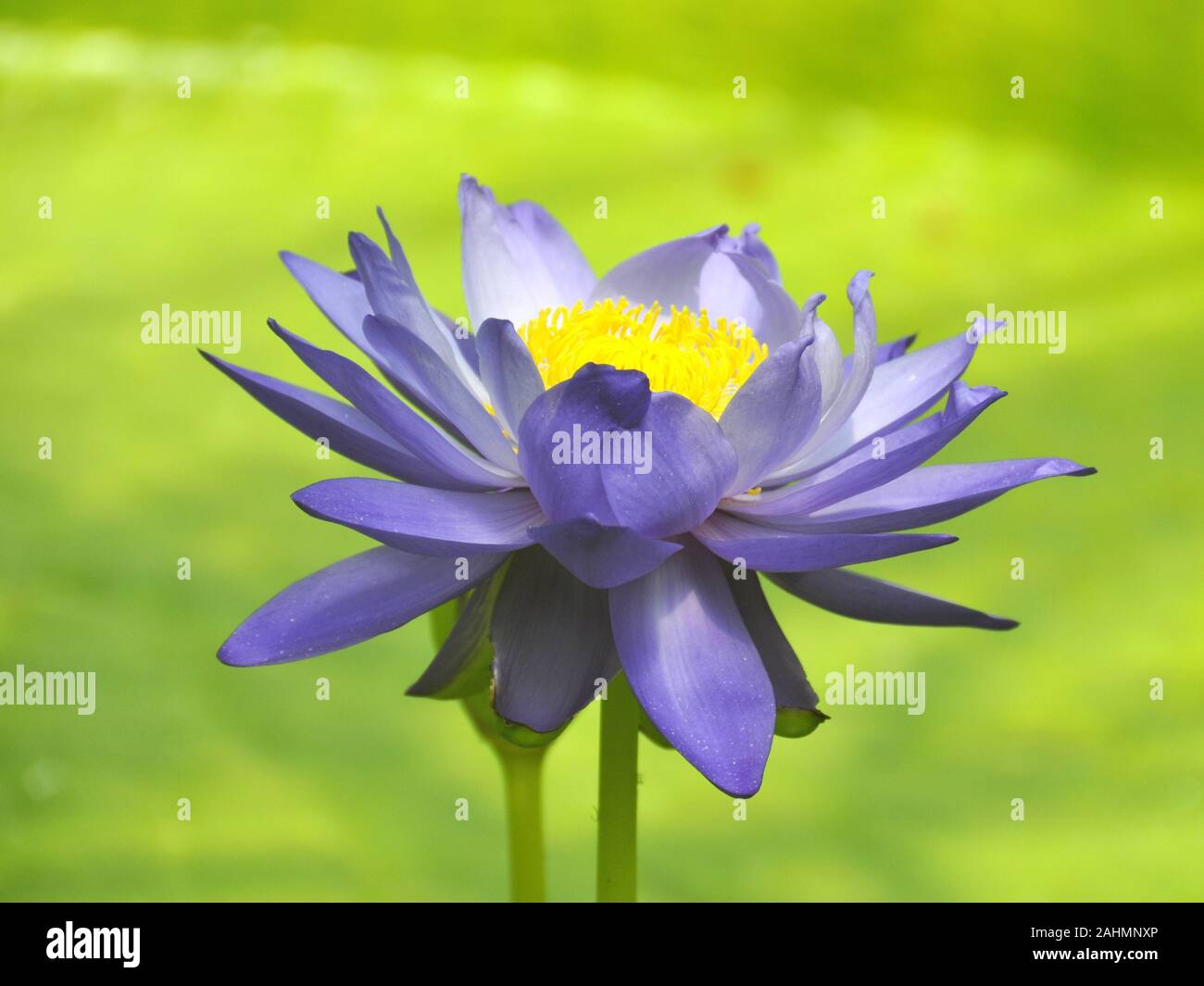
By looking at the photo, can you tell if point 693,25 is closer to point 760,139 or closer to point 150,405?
point 760,139

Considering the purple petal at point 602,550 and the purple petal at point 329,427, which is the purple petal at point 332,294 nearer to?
the purple petal at point 329,427

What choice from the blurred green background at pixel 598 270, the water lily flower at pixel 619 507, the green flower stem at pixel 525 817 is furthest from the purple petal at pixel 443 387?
the blurred green background at pixel 598 270

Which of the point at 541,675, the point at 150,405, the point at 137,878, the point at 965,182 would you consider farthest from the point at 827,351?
the point at 965,182

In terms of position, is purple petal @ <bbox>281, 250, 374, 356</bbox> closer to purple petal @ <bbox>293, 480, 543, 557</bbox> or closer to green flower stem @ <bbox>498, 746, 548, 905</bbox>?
purple petal @ <bbox>293, 480, 543, 557</bbox>

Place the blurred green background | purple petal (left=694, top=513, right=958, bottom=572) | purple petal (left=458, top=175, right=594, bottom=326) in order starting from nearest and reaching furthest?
1. purple petal (left=694, top=513, right=958, bottom=572)
2. purple petal (left=458, top=175, right=594, bottom=326)
3. the blurred green background

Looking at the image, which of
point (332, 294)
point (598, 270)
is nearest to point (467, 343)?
point (332, 294)

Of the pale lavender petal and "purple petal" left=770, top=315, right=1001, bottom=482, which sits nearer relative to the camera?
"purple petal" left=770, top=315, right=1001, bottom=482

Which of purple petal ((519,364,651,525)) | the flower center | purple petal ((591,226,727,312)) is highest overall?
purple petal ((591,226,727,312))

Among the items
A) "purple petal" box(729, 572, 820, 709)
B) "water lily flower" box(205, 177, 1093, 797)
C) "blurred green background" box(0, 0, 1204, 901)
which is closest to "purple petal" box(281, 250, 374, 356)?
"water lily flower" box(205, 177, 1093, 797)
